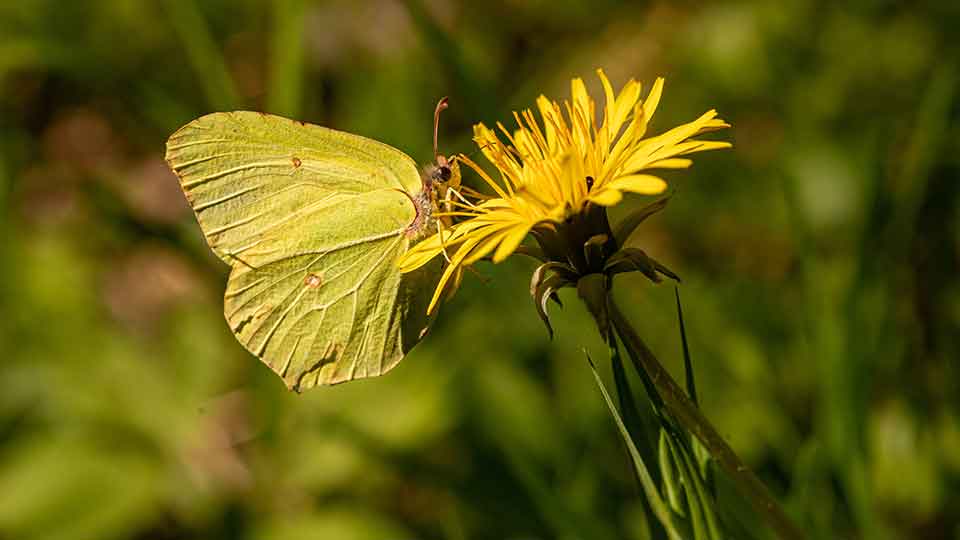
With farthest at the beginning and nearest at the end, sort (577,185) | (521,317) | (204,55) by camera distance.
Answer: (204,55) → (521,317) → (577,185)

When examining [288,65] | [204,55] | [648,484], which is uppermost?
[204,55]

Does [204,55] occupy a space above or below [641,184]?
above

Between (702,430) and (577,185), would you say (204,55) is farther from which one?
(702,430)

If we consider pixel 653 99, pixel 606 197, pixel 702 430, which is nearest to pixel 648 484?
pixel 702 430

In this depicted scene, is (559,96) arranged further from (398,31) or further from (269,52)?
(269,52)

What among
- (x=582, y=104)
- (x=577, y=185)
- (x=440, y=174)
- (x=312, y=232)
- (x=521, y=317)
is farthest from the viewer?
(x=521, y=317)

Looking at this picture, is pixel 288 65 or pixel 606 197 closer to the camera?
pixel 606 197
